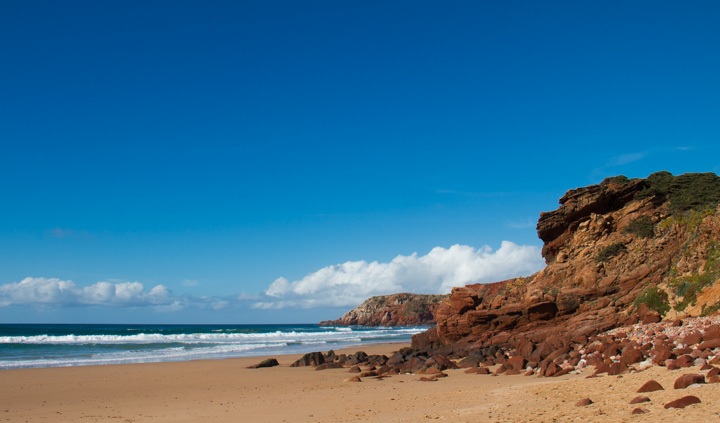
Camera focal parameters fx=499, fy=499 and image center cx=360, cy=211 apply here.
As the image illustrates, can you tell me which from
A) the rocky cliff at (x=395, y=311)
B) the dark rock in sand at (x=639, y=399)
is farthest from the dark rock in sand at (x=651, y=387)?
the rocky cliff at (x=395, y=311)

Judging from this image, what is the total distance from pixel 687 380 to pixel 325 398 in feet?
29.3

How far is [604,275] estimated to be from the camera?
24000mm

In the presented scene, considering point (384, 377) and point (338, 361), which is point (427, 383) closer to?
point (384, 377)

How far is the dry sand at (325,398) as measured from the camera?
9.27 meters

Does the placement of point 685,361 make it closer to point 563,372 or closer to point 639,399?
point 563,372

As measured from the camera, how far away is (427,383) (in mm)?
16328

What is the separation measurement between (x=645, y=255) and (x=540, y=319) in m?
5.77

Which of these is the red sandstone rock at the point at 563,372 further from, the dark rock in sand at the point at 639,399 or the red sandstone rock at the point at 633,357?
the dark rock in sand at the point at 639,399

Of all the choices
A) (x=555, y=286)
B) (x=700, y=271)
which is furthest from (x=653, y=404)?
(x=555, y=286)

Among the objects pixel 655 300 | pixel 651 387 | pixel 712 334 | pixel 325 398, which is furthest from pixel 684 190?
pixel 325 398

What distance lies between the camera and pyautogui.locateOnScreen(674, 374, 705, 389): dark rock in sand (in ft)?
31.3

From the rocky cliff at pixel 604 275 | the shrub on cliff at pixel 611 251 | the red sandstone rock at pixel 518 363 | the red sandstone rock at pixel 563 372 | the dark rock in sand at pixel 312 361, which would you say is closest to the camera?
the red sandstone rock at pixel 563 372

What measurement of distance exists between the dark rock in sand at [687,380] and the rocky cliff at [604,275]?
7.77 metres

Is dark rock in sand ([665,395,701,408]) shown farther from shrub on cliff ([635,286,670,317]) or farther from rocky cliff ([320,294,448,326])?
rocky cliff ([320,294,448,326])
